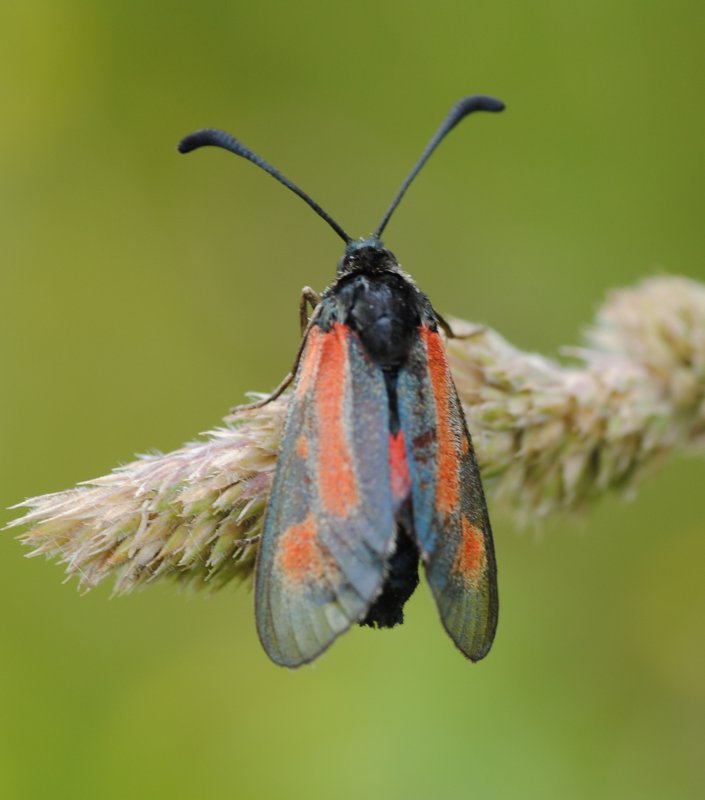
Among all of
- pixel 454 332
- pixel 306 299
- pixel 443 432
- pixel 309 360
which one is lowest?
pixel 443 432

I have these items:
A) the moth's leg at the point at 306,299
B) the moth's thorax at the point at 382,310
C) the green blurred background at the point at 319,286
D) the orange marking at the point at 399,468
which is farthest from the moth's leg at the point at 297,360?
the green blurred background at the point at 319,286

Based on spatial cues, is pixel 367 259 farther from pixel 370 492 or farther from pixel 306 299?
pixel 370 492

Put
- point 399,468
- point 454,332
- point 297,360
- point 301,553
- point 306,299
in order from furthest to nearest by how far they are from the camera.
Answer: point 454,332
point 306,299
point 297,360
point 399,468
point 301,553

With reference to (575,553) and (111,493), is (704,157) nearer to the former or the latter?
(575,553)

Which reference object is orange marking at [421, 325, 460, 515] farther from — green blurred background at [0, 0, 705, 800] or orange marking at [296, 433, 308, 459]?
green blurred background at [0, 0, 705, 800]

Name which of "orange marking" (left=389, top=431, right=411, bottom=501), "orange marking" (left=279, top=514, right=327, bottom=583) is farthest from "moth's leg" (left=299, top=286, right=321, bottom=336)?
"orange marking" (left=279, top=514, right=327, bottom=583)

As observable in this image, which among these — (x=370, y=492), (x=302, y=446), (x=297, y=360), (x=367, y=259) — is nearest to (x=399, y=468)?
(x=370, y=492)

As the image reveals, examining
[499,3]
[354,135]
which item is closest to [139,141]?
[354,135]
